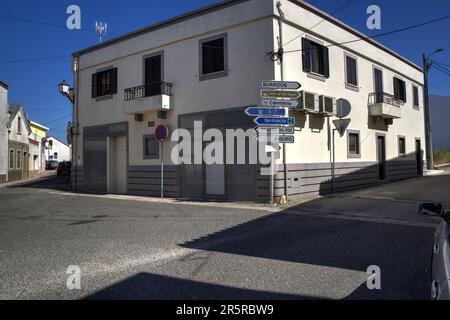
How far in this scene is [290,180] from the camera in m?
12.2

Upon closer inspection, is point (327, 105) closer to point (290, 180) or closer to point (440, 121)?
point (290, 180)

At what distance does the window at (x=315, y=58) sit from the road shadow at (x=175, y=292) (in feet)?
34.7

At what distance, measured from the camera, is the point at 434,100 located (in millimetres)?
37500

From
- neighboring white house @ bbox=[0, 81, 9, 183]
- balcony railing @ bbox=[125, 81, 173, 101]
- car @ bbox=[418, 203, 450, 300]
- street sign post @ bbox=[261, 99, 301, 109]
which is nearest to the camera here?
car @ bbox=[418, 203, 450, 300]

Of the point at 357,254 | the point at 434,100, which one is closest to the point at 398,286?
the point at 357,254

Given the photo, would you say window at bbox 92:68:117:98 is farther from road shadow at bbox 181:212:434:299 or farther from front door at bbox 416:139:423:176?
front door at bbox 416:139:423:176

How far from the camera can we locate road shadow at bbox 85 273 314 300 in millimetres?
3939

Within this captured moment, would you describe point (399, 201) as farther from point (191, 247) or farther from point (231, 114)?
point (191, 247)

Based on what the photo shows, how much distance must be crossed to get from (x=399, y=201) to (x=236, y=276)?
27.9ft

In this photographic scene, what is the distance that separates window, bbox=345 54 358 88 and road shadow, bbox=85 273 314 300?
13.2 meters

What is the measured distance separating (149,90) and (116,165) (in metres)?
4.44

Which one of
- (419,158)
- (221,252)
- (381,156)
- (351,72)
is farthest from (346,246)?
(419,158)

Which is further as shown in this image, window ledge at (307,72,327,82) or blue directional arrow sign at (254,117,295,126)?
window ledge at (307,72,327,82)

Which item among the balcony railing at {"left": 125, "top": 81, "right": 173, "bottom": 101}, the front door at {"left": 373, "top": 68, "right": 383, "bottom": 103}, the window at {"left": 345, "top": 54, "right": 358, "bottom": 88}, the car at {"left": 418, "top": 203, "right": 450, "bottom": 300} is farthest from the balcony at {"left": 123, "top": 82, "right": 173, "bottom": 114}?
the car at {"left": 418, "top": 203, "right": 450, "bottom": 300}
